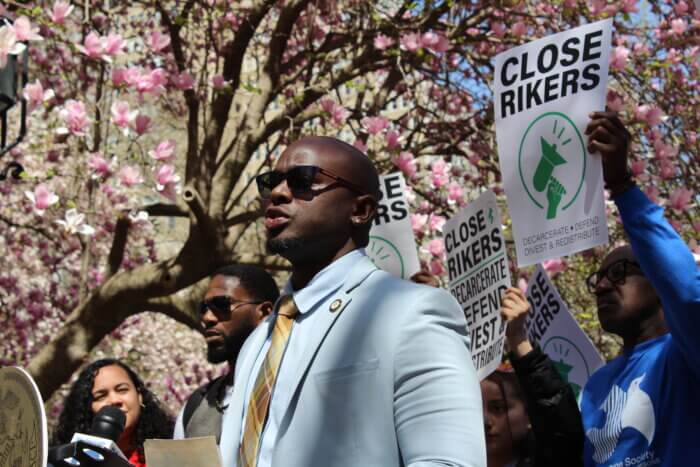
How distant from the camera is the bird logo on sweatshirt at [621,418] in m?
2.80

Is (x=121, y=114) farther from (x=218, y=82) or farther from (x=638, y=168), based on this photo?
(x=638, y=168)

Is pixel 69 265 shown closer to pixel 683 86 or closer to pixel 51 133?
pixel 51 133

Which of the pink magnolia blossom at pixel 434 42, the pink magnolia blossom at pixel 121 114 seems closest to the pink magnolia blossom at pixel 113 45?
the pink magnolia blossom at pixel 121 114

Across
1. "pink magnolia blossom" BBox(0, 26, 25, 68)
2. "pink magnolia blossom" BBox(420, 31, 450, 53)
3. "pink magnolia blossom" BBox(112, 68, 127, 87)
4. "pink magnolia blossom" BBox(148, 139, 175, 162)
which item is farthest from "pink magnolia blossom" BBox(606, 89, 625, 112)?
"pink magnolia blossom" BBox(0, 26, 25, 68)

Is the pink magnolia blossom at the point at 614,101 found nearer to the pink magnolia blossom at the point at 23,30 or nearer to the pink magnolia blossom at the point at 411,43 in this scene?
the pink magnolia blossom at the point at 411,43

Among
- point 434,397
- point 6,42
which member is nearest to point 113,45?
point 6,42

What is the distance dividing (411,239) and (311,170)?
1967mm

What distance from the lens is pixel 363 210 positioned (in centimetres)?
229

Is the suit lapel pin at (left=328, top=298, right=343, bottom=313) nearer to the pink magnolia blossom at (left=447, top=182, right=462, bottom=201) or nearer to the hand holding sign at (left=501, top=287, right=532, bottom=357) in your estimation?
the hand holding sign at (left=501, top=287, right=532, bottom=357)

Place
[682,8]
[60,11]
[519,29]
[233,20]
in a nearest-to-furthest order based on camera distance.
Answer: [60,11] → [519,29] → [682,8] → [233,20]

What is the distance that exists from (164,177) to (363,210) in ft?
9.84

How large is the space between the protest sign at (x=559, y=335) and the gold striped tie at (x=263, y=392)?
1.86 metres

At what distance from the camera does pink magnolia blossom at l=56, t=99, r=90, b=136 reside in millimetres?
5039

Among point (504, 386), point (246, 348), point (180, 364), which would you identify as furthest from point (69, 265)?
point (246, 348)
